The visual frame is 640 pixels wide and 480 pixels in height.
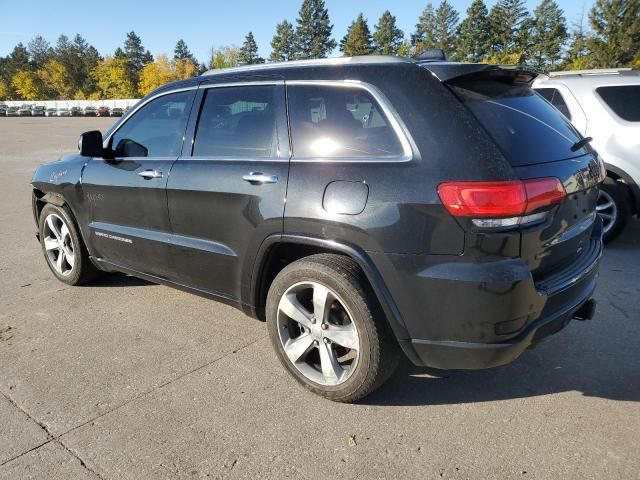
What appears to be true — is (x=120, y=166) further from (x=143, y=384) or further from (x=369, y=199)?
(x=369, y=199)

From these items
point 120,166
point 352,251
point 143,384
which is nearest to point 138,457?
point 143,384

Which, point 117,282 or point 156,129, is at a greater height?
point 156,129

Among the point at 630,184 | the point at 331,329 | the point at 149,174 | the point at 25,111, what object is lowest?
the point at 25,111

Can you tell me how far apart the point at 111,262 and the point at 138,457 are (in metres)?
2.15

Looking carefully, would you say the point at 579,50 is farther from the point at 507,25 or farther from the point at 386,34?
the point at 386,34

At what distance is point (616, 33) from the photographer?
59.7 metres

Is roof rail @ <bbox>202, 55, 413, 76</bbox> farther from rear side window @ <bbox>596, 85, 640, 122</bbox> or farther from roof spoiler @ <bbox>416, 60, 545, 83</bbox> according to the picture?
rear side window @ <bbox>596, 85, 640, 122</bbox>

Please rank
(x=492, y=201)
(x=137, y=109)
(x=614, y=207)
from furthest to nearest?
(x=614, y=207)
(x=137, y=109)
(x=492, y=201)

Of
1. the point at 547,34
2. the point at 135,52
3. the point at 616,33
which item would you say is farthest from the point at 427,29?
the point at 135,52

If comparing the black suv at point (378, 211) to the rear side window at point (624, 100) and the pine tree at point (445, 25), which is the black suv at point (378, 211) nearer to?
the rear side window at point (624, 100)

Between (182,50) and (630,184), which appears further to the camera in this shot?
(182,50)

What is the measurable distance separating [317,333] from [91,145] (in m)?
2.43

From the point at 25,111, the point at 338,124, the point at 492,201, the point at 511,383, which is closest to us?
the point at 492,201

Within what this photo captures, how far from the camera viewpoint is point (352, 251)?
2.56m
